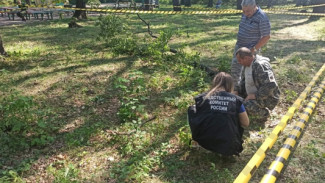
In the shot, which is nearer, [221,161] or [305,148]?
[221,161]

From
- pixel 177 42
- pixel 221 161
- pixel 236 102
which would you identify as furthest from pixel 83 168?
pixel 177 42

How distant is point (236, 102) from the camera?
334cm

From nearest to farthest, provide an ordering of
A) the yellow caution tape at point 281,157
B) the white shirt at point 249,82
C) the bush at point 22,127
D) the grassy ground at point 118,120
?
the yellow caution tape at point 281,157
the grassy ground at point 118,120
the bush at point 22,127
the white shirt at point 249,82

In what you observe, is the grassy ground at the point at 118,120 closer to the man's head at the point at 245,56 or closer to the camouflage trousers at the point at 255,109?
the camouflage trousers at the point at 255,109

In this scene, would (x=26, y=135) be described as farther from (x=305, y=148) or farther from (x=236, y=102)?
(x=305, y=148)

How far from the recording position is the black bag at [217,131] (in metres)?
3.34

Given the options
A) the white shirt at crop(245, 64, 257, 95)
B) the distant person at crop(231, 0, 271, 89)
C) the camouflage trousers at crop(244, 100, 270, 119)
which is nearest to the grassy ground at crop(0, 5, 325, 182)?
the camouflage trousers at crop(244, 100, 270, 119)

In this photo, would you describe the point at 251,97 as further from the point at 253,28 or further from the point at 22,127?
the point at 22,127

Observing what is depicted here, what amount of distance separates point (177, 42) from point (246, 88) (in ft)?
20.7

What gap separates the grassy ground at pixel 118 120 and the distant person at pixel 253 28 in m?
1.34

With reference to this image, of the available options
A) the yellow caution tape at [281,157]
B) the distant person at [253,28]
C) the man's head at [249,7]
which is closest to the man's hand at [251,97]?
the distant person at [253,28]

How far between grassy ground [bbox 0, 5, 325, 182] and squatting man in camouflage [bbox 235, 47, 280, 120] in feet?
1.19

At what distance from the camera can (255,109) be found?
Result: 458cm

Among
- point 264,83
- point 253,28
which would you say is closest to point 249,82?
point 264,83
